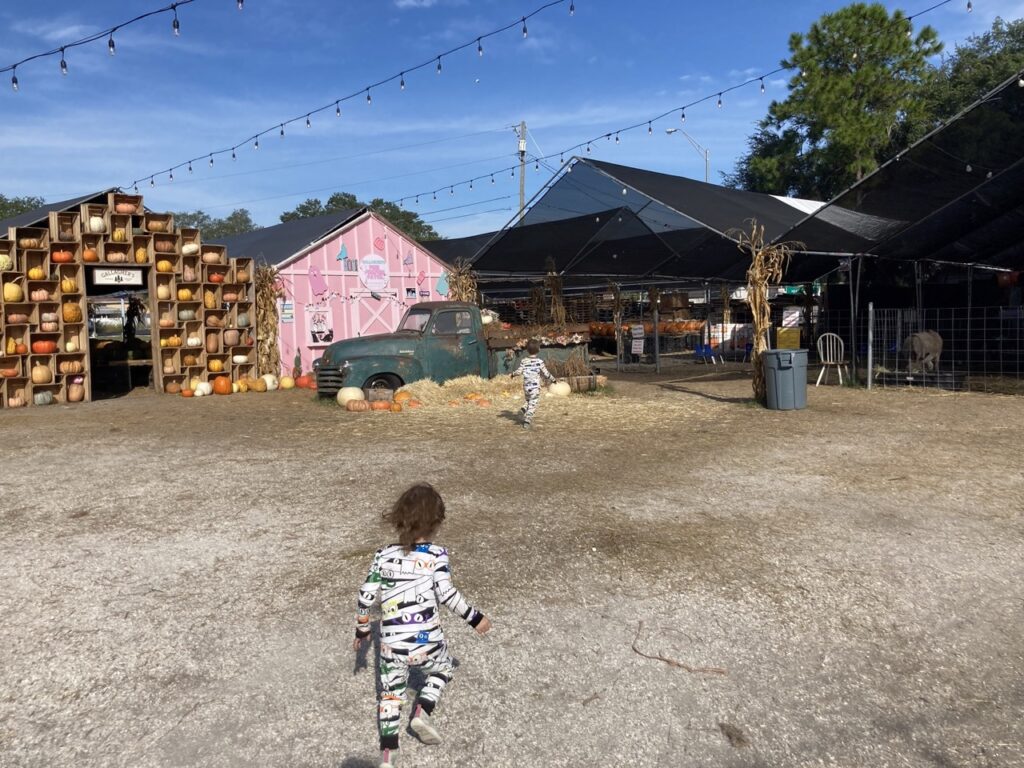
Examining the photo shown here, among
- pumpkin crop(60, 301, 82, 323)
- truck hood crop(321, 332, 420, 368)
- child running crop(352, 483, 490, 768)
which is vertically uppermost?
pumpkin crop(60, 301, 82, 323)

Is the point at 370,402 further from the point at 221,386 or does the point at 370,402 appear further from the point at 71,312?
the point at 71,312

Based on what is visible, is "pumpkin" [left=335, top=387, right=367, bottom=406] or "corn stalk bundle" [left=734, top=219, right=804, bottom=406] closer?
"corn stalk bundle" [left=734, top=219, right=804, bottom=406]

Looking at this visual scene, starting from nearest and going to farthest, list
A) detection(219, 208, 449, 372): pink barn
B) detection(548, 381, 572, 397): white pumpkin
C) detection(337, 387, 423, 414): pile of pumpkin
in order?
detection(337, 387, 423, 414): pile of pumpkin
detection(548, 381, 572, 397): white pumpkin
detection(219, 208, 449, 372): pink barn

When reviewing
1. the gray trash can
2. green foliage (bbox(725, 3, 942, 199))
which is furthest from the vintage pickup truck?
green foliage (bbox(725, 3, 942, 199))

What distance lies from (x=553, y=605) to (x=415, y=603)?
5.13 feet

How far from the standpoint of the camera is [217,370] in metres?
17.2

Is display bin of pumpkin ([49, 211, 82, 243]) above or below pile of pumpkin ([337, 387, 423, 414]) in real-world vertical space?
above

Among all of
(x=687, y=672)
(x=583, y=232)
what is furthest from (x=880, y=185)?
(x=687, y=672)

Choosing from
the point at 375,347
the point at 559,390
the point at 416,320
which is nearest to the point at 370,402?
the point at 375,347

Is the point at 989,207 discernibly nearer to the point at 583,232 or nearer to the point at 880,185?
the point at 880,185

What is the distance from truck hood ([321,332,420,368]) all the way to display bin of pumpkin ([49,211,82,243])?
6066 millimetres

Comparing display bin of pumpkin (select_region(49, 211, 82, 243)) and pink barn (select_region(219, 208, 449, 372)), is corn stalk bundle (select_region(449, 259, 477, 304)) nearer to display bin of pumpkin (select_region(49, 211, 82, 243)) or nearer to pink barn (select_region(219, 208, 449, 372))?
pink barn (select_region(219, 208, 449, 372))

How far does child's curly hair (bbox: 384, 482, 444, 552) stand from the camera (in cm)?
308

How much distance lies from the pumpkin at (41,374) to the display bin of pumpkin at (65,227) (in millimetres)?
2422
